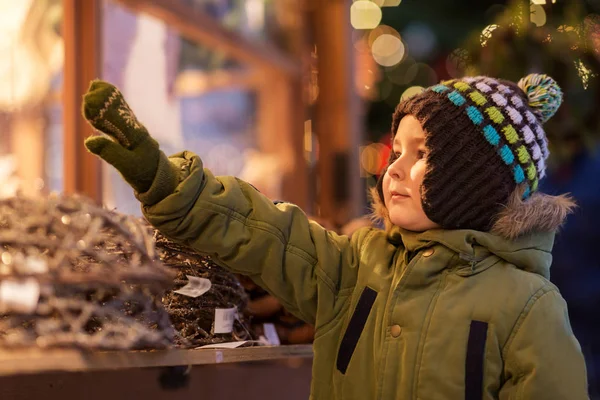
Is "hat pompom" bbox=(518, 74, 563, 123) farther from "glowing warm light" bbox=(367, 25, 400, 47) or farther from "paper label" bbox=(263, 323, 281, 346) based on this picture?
"glowing warm light" bbox=(367, 25, 400, 47)

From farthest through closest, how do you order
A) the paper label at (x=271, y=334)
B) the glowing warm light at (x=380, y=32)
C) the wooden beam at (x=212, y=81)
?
the glowing warm light at (x=380, y=32) < the wooden beam at (x=212, y=81) < the paper label at (x=271, y=334)

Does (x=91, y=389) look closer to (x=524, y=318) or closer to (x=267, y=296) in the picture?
(x=267, y=296)

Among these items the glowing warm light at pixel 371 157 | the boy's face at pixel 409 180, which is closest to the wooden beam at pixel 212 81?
the glowing warm light at pixel 371 157

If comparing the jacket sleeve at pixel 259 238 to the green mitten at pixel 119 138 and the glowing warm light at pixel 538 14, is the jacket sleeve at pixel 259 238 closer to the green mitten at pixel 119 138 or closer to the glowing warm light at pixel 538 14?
the green mitten at pixel 119 138

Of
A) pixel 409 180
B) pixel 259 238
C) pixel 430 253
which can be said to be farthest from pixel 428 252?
pixel 259 238

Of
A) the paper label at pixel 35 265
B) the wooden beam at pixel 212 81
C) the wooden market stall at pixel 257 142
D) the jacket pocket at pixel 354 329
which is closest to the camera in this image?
the paper label at pixel 35 265

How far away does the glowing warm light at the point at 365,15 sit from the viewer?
2180mm

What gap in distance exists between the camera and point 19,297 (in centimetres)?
64

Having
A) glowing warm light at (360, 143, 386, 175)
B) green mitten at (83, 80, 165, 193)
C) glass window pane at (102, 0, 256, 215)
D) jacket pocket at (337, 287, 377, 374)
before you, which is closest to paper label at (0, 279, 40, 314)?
green mitten at (83, 80, 165, 193)

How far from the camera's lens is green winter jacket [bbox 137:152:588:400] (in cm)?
88

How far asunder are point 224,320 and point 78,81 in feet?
2.09

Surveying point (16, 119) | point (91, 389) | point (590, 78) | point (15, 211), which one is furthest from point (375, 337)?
point (16, 119)

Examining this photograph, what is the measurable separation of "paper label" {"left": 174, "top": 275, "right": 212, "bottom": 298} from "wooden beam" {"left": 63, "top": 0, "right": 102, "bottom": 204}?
51 cm

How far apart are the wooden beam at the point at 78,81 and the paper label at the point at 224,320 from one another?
523mm
